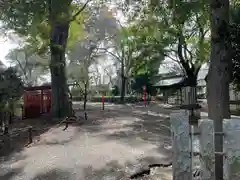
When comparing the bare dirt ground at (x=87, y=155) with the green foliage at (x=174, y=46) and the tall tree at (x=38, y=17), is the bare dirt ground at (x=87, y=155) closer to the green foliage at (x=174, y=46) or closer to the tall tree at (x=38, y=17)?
the tall tree at (x=38, y=17)

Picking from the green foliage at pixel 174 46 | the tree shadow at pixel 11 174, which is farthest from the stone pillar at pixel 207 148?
the green foliage at pixel 174 46

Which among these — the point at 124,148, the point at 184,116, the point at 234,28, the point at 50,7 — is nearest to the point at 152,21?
the point at 234,28

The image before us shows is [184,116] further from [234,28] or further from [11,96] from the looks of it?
[11,96]

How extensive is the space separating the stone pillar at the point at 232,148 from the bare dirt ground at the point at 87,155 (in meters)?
2.34

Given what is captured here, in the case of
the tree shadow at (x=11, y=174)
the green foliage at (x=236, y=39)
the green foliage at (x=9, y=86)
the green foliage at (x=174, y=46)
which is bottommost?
the tree shadow at (x=11, y=174)

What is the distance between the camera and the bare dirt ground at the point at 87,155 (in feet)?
17.9

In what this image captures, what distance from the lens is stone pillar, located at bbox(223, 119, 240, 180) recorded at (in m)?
2.84

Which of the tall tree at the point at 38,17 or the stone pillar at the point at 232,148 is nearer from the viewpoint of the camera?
the stone pillar at the point at 232,148

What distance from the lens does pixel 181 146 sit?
127 inches

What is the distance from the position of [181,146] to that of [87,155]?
150 inches

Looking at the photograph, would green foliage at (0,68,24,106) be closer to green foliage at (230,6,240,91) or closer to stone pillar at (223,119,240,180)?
green foliage at (230,6,240,91)

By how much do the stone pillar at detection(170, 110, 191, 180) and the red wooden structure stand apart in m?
12.3

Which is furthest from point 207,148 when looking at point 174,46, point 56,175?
point 174,46

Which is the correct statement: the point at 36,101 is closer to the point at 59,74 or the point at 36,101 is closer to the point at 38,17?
the point at 59,74
